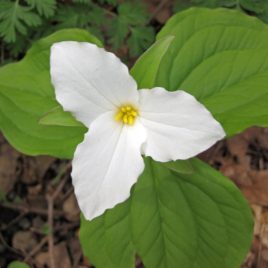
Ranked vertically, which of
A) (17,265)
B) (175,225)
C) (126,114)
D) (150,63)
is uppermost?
(150,63)

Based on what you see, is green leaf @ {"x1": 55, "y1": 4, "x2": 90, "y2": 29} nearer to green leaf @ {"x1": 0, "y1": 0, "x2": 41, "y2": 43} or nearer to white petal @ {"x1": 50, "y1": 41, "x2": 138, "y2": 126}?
green leaf @ {"x1": 0, "y1": 0, "x2": 41, "y2": 43}

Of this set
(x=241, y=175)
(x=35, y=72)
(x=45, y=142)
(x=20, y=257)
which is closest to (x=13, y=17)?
(x=35, y=72)

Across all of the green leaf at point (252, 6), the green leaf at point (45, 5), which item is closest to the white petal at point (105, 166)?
the green leaf at point (45, 5)

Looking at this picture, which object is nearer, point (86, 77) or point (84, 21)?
point (86, 77)

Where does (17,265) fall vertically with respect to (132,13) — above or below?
below

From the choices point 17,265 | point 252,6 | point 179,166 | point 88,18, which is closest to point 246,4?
point 252,6

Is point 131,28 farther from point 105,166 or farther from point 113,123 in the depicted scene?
point 105,166

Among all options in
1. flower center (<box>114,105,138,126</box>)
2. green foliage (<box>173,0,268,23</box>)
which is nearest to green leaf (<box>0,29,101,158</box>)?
flower center (<box>114,105,138,126</box>)
